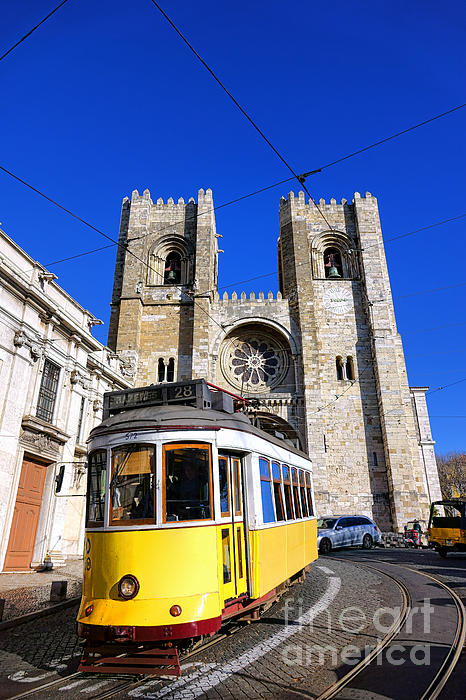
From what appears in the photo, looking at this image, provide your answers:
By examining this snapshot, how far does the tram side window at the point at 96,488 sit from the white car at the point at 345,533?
38.7 ft

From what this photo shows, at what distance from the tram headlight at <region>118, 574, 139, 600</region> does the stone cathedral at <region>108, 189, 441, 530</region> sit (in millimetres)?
17055

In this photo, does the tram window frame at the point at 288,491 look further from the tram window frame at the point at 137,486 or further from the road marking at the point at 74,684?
the road marking at the point at 74,684

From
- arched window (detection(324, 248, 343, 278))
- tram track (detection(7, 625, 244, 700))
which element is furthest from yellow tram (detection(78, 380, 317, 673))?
arched window (detection(324, 248, 343, 278))

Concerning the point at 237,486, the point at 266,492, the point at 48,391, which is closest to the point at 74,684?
the point at 237,486

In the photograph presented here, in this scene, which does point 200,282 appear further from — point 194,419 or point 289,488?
point 194,419

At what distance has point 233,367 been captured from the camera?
2458 centimetres

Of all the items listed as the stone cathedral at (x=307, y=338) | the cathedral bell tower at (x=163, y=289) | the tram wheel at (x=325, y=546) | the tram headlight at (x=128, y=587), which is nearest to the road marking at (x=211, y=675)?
the tram headlight at (x=128, y=587)

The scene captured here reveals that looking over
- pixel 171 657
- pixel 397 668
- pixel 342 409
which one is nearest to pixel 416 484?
pixel 342 409

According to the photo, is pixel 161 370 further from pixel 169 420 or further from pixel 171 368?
pixel 169 420

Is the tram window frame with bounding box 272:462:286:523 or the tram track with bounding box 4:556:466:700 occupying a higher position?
the tram window frame with bounding box 272:462:286:523

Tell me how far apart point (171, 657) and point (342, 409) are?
19687 mm

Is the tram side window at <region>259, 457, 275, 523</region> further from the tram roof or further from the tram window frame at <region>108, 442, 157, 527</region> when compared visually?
the tram window frame at <region>108, 442, 157, 527</region>

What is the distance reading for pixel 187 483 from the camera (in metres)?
4.34

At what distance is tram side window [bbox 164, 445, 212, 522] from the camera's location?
4.21 metres
